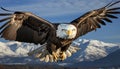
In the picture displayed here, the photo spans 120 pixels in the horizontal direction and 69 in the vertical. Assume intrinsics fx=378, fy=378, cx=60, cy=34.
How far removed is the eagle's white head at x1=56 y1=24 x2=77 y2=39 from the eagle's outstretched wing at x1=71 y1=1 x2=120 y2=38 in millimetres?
1103

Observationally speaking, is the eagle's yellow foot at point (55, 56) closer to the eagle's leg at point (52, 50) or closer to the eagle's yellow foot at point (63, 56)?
the eagle's leg at point (52, 50)

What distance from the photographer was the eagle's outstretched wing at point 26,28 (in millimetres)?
16719

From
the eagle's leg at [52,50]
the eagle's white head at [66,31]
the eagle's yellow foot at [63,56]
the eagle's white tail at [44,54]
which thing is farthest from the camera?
the eagle's white tail at [44,54]

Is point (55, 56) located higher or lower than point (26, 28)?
lower

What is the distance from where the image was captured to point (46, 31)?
17.6 m

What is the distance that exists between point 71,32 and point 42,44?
2.19m

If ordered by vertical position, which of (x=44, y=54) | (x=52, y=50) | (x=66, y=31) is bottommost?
(x=44, y=54)

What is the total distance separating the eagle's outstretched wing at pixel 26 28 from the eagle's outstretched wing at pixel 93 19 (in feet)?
4.71

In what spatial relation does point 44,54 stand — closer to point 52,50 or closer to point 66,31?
point 52,50

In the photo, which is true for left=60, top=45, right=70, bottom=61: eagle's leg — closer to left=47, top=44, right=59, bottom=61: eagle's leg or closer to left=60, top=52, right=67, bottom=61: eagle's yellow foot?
left=60, top=52, right=67, bottom=61: eagle's yellow foot

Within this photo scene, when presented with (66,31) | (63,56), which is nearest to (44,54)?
(63,56)

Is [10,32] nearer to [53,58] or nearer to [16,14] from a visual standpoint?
[16,14]

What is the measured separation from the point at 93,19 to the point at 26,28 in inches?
143

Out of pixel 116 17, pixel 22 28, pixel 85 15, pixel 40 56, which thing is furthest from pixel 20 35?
pixel 116 17
